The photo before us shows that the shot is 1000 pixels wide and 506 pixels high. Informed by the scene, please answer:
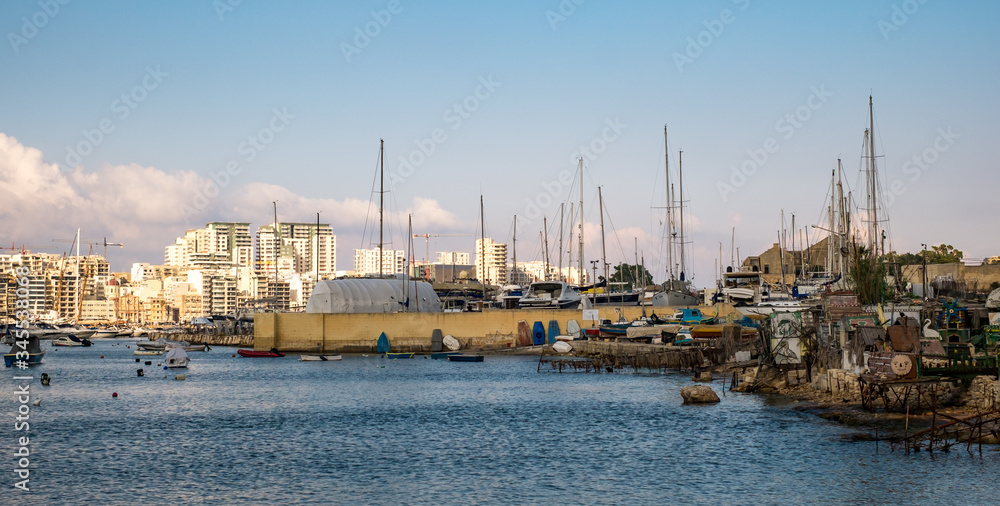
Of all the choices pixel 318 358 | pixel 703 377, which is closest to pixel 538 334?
pixel 318 358

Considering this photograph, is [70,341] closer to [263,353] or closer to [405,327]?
[263,353]

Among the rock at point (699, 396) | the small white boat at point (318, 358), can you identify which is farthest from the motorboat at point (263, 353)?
the rock at point (699, 396)

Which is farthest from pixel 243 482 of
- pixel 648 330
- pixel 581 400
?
pixel 648 330

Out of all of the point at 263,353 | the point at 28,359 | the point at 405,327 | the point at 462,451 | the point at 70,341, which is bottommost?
the point at 70,341

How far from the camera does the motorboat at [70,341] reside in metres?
155

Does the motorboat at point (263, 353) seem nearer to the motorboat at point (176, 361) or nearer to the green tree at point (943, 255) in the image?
the motorboat at point (176, 361)

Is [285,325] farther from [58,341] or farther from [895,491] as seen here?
[58,341]

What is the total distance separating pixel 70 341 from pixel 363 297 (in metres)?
83.3

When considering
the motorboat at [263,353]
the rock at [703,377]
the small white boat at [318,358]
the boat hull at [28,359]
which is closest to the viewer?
the rock at [703,377]

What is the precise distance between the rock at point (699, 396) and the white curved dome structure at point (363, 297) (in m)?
50.0

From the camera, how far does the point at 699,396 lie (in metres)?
45.5

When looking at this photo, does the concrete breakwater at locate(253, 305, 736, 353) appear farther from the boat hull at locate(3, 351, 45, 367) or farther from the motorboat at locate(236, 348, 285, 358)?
the boat hull at locate(3, 351, 45, 367)

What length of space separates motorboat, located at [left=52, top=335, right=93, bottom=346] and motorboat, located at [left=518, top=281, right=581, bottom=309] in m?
91.8

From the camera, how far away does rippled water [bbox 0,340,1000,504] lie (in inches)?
1016
